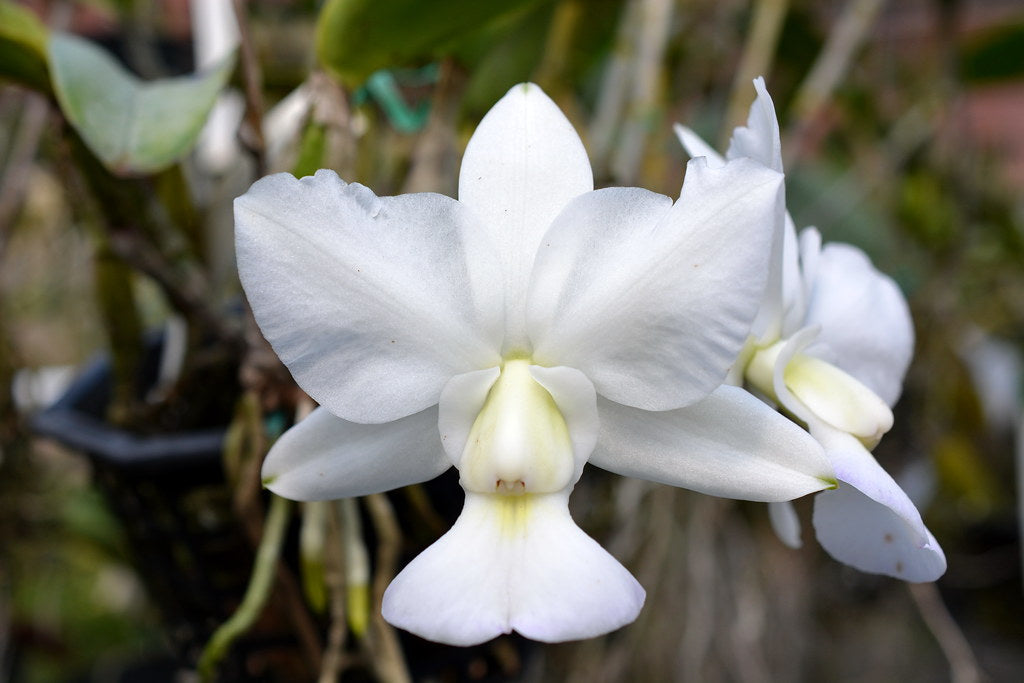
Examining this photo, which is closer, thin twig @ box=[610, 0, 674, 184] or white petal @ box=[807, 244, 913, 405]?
white petal @ box=[807, 244, 913, 405]

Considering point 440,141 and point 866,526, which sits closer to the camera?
point 866,526

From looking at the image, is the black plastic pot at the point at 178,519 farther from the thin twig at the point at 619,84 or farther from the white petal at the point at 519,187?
the thin twig at the point at 619,84

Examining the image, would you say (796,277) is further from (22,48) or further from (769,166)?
(22,48)

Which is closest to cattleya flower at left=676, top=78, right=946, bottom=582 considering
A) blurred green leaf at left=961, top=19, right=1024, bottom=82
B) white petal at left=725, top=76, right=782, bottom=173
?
white petal at left=725, top=76, right=782, bottom=173

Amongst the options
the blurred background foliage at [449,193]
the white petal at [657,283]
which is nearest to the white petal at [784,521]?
the white petal at [657,283]

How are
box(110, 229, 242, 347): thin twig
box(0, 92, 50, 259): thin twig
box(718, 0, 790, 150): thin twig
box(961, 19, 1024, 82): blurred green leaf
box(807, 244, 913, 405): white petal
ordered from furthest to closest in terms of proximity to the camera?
1. box(961, 19, 1024, 82): blurred green leaf
2. box(718, 0, 790, 150): thin twig
3. box(0, 92, 50, 259): thin twig
4. box(110, 229, 242, 347): thin twig
5. box(807, 244, 913, 405): white petal

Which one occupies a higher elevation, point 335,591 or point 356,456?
point 356,456

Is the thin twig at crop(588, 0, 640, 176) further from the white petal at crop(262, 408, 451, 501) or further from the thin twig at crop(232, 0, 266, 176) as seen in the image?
the white petal at crop(262, 408, 451, 501)

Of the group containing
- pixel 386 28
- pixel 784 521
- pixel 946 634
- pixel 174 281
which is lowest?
pixel 946 634

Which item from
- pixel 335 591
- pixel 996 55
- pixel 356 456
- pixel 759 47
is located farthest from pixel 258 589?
pixel 996 55
